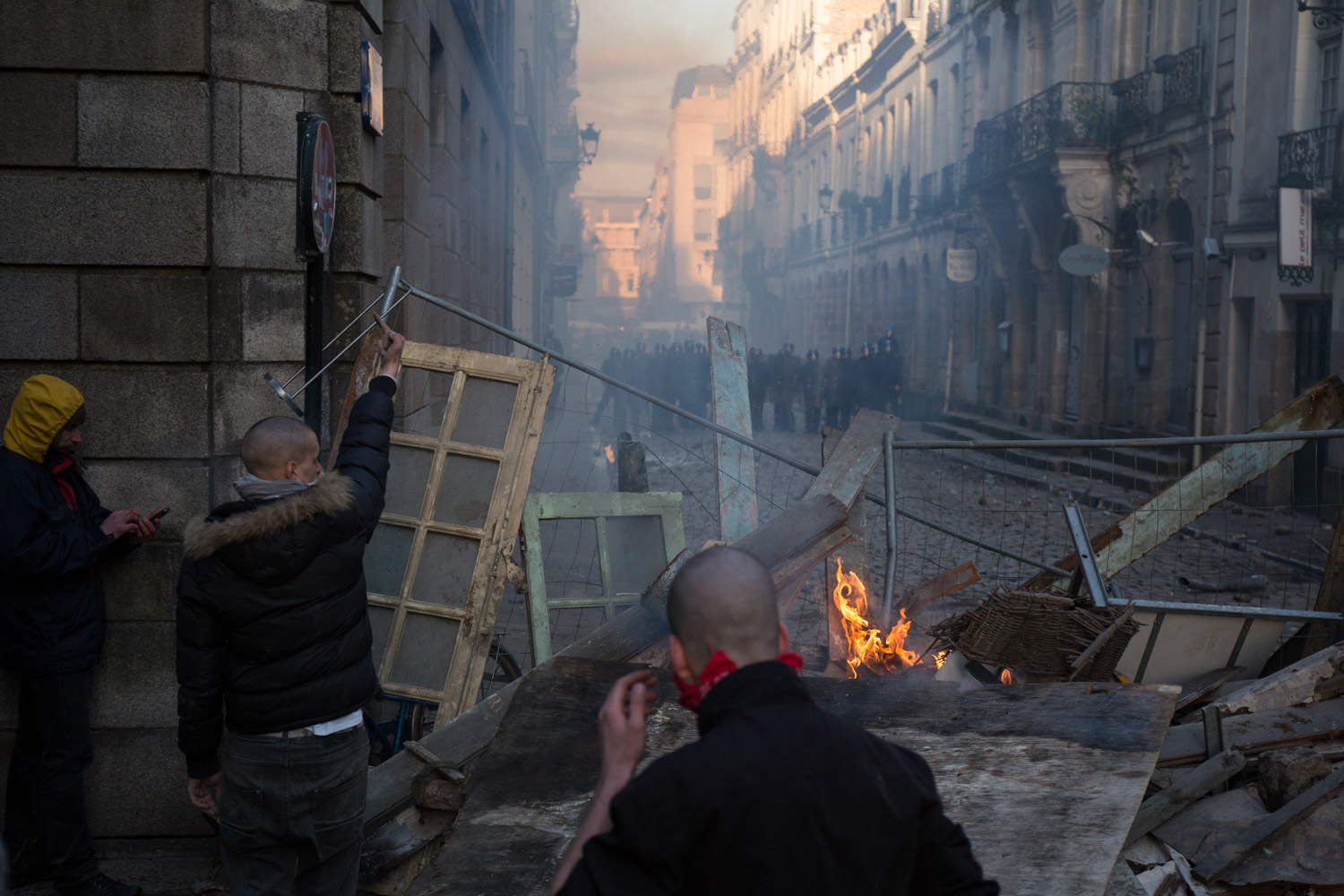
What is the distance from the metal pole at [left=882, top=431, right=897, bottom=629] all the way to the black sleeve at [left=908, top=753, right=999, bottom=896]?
370 cm

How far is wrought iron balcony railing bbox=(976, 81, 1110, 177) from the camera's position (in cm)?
2066

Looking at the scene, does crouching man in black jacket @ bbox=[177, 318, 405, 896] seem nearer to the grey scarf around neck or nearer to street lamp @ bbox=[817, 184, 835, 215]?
the grey scarf around neck

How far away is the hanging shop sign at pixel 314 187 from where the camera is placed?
4.47 meters

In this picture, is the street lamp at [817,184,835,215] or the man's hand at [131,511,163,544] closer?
the man's hand at [131,511,163,544]

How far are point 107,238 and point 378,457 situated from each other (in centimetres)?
222

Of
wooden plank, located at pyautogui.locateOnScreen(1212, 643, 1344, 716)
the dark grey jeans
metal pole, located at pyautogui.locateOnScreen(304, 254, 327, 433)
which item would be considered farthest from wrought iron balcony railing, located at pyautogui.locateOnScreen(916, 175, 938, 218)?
the dark grey jeans

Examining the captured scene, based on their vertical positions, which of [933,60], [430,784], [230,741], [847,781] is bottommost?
[430,784]

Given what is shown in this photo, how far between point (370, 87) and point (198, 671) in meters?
3.23

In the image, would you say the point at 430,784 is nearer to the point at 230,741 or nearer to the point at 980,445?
the point at 230,741

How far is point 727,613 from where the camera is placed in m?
1.84

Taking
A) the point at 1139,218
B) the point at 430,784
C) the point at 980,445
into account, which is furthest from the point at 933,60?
the point at 430,784

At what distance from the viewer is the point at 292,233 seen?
498cm

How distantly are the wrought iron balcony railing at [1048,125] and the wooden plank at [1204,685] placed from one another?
16899 mm

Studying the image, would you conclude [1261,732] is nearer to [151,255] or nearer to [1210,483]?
[1210,483]
